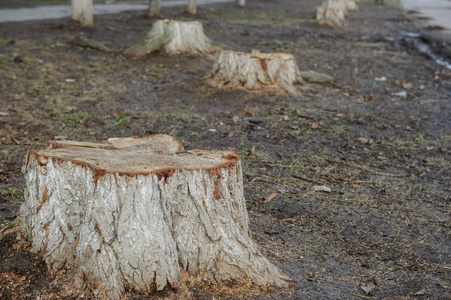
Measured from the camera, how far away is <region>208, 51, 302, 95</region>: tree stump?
293 inches

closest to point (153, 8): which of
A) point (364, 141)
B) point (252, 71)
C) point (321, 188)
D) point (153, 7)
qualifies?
point (153, 7)

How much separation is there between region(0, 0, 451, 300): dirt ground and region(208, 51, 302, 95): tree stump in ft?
0.67

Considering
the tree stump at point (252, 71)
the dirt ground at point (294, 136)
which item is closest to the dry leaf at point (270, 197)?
the dirt ground at point (294, 136)

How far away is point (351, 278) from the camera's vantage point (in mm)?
3215

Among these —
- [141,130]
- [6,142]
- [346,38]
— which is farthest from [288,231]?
[346,38]

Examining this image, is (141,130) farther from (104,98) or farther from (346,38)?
(346,38)

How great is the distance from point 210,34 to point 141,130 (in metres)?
6.92

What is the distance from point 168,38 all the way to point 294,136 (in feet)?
14.1

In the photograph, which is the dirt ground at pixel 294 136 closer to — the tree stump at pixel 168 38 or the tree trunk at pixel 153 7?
the tree stump at pixel 168 38

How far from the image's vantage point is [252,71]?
7.46 metres

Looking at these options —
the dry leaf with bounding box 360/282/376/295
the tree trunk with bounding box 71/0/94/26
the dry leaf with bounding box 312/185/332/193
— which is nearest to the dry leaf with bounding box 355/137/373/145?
the dry leaf with bounding box 312/185/332/193

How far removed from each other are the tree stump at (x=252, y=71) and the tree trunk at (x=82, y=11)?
4878 millimetres

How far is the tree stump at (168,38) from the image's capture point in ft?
30.9

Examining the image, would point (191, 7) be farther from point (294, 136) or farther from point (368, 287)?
point (368, 287)
